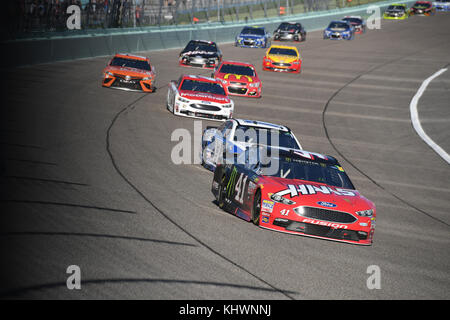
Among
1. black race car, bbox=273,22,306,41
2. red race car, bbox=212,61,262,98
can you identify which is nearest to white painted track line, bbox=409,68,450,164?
red race car, bbox=212,61,262,98

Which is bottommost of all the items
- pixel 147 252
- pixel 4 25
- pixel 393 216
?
pixel 393 216

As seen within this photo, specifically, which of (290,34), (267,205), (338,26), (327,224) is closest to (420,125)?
(327,224)

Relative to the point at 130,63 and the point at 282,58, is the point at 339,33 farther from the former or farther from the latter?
the point at 130,63

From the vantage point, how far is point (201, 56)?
120ft

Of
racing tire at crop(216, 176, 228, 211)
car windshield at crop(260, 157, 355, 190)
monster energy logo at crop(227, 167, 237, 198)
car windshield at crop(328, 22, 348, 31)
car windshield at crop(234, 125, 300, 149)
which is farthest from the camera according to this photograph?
car windshield at crop(328, 22, 348, 31)

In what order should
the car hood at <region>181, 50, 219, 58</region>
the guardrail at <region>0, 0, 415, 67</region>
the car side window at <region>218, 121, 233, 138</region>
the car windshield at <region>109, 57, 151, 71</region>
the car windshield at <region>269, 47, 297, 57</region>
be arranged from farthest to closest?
1. the car windshield at <region>269, 47, 297, 57</region>
2. the car hood at <region>181, 50, 219, 58</region>
3. the guardrail at <region>0, 0, 415, 67</region>
4. the car windshield at <region>109, 57, 151, 71</region>
5. the car side window at <region>218, 121, 233, 138</region>

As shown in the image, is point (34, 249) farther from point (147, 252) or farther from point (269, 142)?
point (269, 142)

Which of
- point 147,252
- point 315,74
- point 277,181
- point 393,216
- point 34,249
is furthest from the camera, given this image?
point 315,74

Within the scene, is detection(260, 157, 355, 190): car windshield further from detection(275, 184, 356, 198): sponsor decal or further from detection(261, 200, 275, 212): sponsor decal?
detection(261, 200, 275, 212): sponsor decal

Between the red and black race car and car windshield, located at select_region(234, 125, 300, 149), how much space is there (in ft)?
5.72

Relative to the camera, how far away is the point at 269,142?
47.3ft

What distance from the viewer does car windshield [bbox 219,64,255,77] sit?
29531mm

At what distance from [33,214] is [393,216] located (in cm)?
674

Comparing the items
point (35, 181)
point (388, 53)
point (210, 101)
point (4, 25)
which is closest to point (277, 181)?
point (35, 181)
